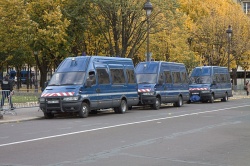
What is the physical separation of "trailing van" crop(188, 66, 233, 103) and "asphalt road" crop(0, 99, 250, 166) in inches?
679

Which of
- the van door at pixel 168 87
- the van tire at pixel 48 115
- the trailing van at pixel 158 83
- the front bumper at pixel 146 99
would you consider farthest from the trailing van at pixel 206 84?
the van tire at pixel 48 115

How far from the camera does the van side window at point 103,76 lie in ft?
72.7

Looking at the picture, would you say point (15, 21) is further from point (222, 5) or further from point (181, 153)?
point (181, 153)

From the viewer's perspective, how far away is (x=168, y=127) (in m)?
16.7

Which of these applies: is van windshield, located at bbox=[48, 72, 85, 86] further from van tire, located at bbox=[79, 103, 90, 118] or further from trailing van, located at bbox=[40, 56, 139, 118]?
van tire, located at bbox=[79, 103, 90, 118]

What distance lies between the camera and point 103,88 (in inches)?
878

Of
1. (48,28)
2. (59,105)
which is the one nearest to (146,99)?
(59,105)

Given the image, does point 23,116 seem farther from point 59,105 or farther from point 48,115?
point 59,105

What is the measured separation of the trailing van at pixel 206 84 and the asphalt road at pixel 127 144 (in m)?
17.3

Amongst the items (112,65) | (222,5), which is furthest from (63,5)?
(222,5)

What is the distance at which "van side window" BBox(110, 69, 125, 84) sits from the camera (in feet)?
76.5

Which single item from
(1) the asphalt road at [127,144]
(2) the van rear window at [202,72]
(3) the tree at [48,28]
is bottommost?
(1) the asphalt road at [127,144]

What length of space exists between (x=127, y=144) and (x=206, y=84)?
24.2m

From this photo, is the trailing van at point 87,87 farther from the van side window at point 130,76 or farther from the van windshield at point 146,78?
the van windshield at point 146,78
